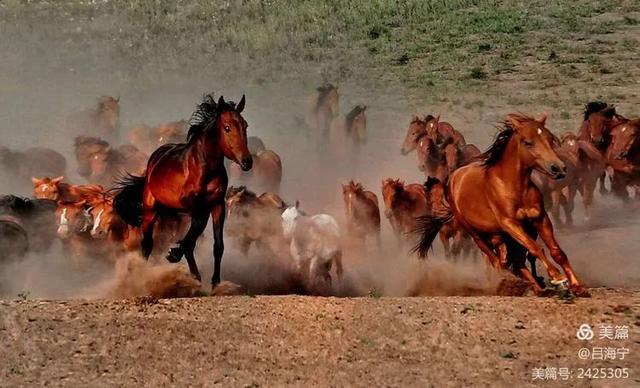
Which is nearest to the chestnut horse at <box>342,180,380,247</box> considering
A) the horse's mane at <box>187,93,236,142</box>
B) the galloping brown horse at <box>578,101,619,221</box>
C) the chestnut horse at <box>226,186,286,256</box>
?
the chestnut horse at <box>226,186,286,256</box>

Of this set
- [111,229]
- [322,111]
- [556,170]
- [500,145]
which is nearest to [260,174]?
[111,229]

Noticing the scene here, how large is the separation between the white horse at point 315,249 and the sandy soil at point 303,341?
2401 mm

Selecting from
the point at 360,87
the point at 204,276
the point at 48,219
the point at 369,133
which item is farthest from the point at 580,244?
the point at 360,87

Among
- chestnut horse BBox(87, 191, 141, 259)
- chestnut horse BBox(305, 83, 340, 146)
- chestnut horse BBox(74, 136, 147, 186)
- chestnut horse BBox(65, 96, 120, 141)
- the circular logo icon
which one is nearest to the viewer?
the circular logo icon

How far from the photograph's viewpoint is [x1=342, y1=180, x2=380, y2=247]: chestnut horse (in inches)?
734

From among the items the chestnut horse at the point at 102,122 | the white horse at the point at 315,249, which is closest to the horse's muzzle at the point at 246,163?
the white horse at the point at 315,249

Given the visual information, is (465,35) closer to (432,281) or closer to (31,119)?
(31,119)

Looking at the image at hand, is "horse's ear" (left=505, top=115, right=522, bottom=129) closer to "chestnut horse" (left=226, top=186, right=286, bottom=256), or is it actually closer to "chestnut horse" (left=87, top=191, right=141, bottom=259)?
"chestnut horse" (left=226, top=186, right=286, bottom=256)

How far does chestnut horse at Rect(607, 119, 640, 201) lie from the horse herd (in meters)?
0.03

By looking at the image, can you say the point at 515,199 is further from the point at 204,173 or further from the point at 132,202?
Result: the point at 132,202

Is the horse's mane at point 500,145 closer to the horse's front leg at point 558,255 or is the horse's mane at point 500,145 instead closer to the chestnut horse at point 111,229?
the horse's front leg at point 558,255

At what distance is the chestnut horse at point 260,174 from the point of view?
23078mm

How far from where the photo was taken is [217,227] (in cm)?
1493

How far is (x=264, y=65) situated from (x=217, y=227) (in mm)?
27574
